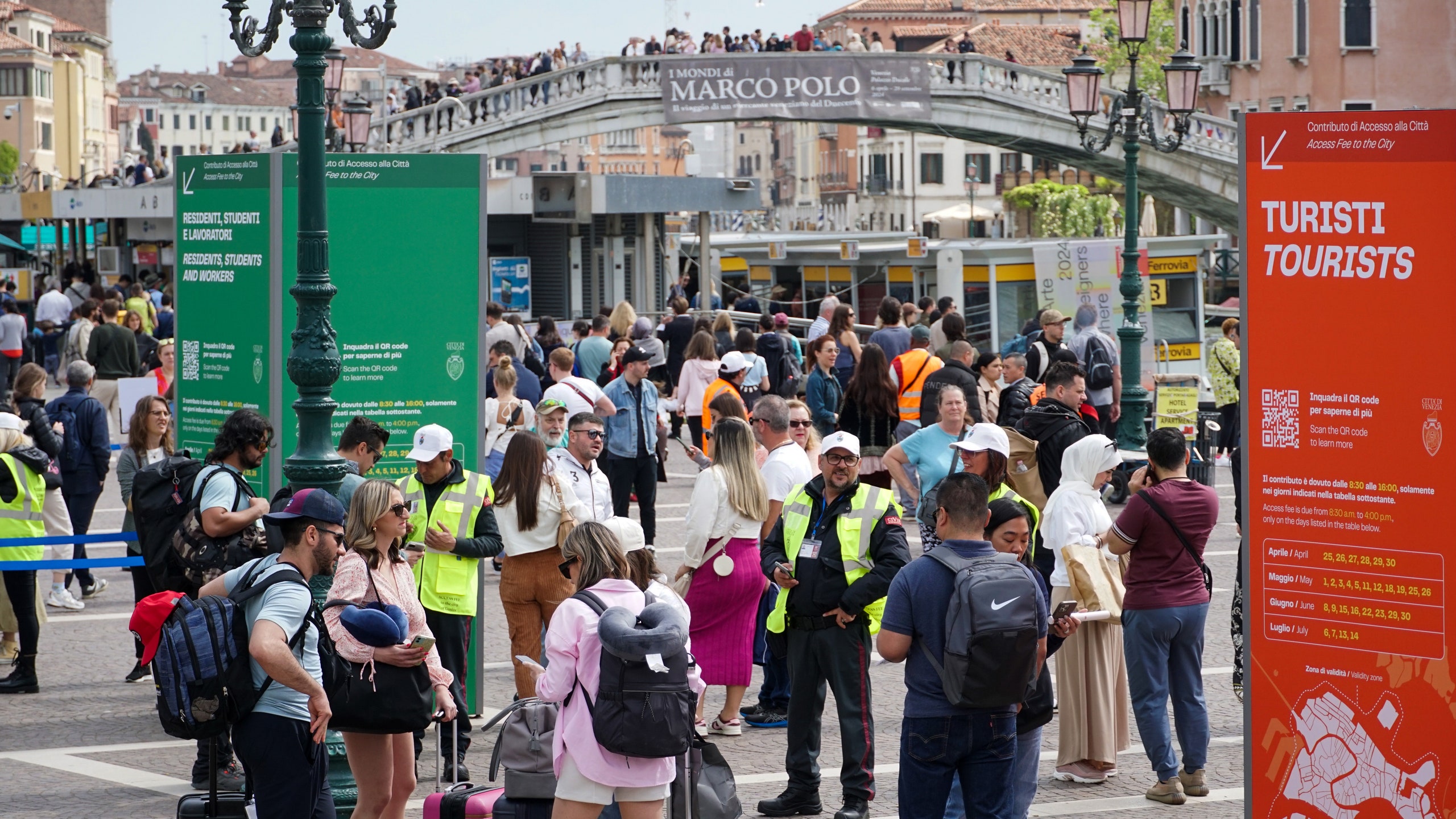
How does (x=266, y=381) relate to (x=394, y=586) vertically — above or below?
above

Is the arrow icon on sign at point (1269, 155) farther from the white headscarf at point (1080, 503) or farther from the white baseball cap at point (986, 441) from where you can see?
the white headscarf at point (1080, 503)

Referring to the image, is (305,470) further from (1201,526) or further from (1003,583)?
(1201,526)

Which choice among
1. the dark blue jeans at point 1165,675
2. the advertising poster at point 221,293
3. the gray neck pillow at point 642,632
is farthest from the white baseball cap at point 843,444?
the advertising poster at point 221,293

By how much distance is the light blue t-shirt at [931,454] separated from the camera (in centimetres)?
975

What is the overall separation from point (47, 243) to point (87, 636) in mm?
39305

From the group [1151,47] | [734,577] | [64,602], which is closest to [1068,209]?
[1151,47]

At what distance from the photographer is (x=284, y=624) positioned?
5.50 metres

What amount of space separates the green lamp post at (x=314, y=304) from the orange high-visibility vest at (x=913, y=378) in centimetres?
746

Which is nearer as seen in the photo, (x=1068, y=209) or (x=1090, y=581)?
(x=1090, y=581)

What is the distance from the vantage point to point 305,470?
746 centimetres

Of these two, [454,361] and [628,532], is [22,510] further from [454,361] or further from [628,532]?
[628,532]

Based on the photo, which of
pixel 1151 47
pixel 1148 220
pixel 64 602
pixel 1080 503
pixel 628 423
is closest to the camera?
pixel 1080 503

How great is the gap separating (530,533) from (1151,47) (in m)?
55.9

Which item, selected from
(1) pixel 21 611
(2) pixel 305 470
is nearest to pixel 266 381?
(2) pixel 305 470
